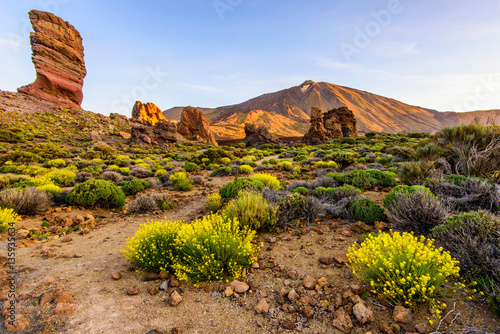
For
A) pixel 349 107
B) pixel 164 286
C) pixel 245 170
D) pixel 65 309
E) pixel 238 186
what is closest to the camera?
pixel 65 309

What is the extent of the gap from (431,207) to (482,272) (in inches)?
57.0

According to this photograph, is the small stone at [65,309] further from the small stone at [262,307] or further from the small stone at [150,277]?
the small stone at [262,307]

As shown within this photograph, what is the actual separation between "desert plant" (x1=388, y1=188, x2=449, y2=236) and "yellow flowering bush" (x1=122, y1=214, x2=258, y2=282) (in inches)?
110

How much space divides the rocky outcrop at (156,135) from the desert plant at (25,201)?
80.6 feet

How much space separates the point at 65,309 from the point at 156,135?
3129 centimetres

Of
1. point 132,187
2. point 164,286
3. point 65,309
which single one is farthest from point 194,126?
point 65,309

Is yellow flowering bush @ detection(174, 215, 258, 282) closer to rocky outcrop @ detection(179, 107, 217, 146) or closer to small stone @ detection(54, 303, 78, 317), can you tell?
small stone @ detection(54, 303, 78, 317)

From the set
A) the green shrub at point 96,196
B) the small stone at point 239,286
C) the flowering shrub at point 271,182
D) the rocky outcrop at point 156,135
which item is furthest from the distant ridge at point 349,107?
the small stone at point 239,286

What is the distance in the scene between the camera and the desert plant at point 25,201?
5445 mm

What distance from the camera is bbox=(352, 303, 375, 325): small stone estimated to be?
2086mm

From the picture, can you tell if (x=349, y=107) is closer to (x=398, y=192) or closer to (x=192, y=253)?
(x=398, y=192)

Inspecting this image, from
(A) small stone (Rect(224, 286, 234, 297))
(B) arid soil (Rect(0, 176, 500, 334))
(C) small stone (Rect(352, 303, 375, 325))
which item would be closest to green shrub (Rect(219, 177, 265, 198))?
(B) arid soil (Rect(0, 176, 500, 334))

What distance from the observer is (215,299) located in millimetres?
2586

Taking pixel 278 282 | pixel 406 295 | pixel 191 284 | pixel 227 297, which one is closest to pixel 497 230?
pixel 406 295
